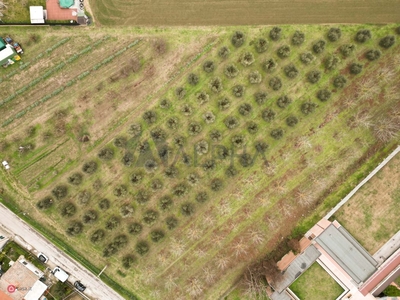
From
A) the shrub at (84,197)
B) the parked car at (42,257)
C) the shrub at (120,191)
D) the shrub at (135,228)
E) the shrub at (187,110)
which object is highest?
the shrub at (84,197)

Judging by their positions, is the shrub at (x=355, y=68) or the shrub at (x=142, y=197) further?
the shrub at (x=142, y=197)

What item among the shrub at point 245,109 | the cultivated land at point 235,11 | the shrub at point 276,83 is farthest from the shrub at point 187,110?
the shrub at point 276,83

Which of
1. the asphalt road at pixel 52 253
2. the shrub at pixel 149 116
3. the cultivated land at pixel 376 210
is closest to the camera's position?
the shrub at pixel 149 116

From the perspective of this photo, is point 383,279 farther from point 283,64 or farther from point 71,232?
point 71,232

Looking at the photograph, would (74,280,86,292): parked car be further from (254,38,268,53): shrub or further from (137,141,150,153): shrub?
(254,38,268,53): shrub

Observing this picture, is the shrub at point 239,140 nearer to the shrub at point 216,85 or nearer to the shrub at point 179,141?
the shrub at point 216,85

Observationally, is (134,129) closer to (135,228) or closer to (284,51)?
(135,228)
